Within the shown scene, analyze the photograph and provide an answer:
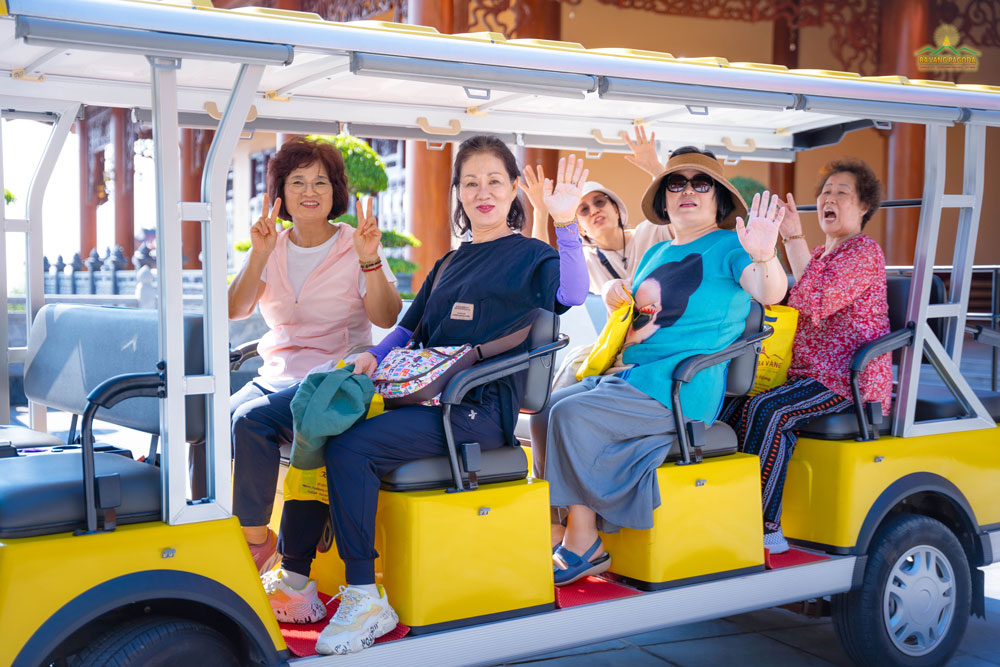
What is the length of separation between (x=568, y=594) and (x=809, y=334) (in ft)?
4.63

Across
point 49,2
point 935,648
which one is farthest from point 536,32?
point 49,2

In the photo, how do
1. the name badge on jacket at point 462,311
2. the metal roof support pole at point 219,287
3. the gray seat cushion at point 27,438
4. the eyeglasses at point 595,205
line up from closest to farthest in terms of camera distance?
1. the metal roof support pole at point 219,287
2. the name badge on jacket at point 462,311
3. the gray seat cushion at point 27,438
4. the eyeglasses at point 595,205

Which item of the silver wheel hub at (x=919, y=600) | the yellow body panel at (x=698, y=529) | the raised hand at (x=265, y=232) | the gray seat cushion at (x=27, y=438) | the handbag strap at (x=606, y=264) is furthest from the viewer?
the handbag strap at (x=606, y=264)

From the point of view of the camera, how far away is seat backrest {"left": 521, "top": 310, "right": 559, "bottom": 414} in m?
2.92

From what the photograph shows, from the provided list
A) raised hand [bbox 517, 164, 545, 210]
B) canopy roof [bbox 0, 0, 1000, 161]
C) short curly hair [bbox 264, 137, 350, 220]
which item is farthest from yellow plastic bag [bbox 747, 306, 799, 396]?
short curly hair [bbox 264, 137, 350, 220]

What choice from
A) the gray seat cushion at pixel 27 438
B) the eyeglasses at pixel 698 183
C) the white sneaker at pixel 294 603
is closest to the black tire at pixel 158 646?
the white sneaker at pixel 294 603

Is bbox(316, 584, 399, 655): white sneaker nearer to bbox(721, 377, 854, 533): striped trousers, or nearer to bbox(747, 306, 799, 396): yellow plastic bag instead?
bbox(721, 377, 854, 533): striped trousers

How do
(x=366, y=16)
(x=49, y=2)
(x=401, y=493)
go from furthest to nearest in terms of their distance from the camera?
(x=366, y=16) → (x=401, y=493) → (x=49, y=2)

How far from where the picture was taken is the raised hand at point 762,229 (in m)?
3.12

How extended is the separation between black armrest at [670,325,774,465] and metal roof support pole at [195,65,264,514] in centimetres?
145

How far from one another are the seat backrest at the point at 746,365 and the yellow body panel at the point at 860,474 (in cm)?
37

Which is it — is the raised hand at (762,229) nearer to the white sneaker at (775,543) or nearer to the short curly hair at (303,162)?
the white sneaker at (775,543)

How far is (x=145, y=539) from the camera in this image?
233cm

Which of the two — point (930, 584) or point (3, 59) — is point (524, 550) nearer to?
point (930, 584)
